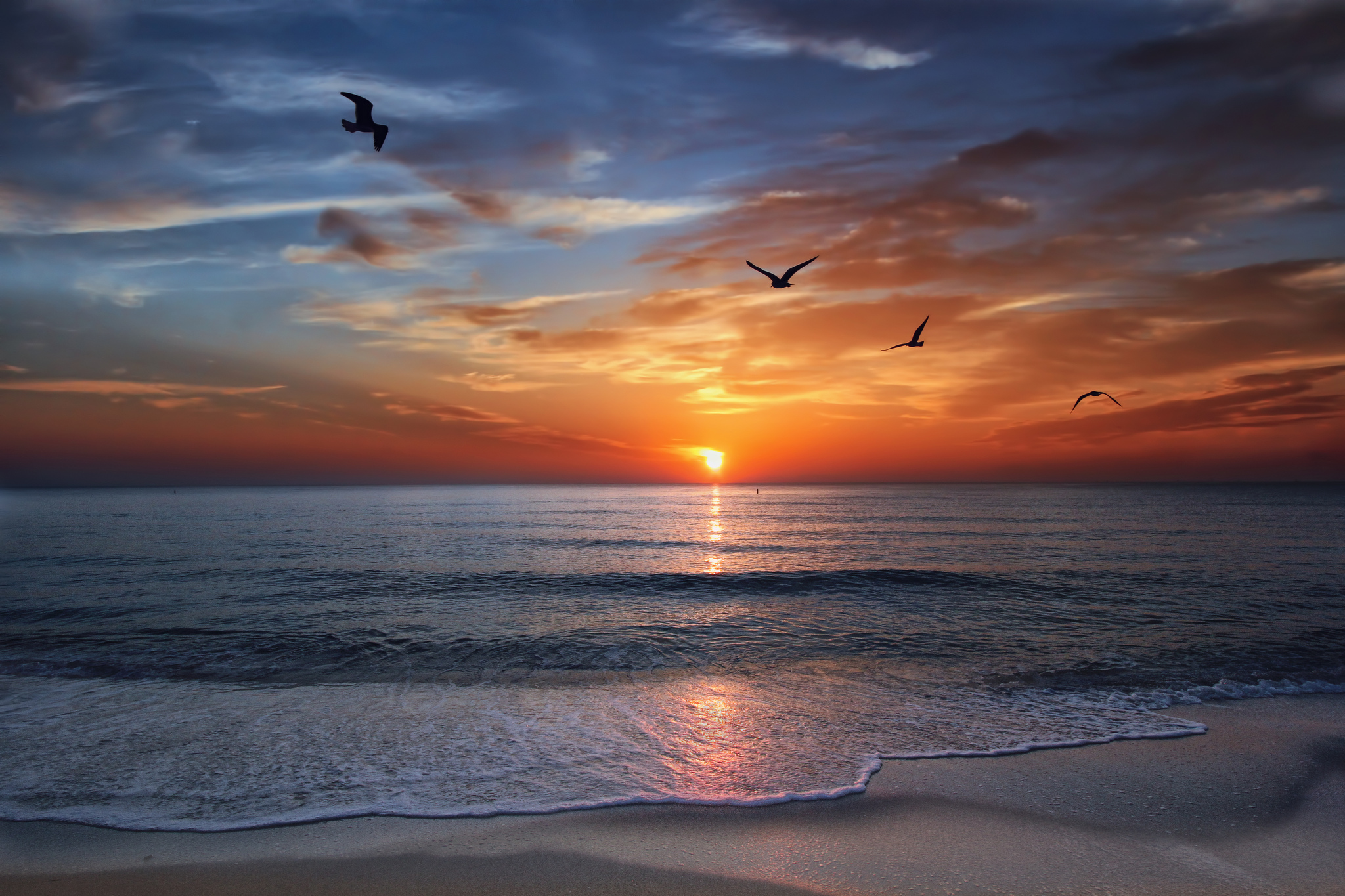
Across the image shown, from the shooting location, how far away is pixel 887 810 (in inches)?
264

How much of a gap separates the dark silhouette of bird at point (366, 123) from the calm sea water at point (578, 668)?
1035 centimetres

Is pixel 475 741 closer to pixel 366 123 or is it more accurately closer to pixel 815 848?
pixel 815 848

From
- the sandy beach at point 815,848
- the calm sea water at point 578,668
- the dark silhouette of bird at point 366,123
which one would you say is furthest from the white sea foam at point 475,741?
the dark silhouette of bird at point 366,123

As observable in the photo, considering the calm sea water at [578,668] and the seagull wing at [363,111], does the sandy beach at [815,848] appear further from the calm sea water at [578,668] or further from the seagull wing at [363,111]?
the seagull wing at [363,111]

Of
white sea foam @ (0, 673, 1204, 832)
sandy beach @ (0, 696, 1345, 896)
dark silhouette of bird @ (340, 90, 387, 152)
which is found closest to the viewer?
sandy beach @ (0, 696, 1345, 896)

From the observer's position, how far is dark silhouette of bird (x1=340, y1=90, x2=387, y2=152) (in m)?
11.9

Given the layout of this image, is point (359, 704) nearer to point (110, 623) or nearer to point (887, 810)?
point (887, 810)

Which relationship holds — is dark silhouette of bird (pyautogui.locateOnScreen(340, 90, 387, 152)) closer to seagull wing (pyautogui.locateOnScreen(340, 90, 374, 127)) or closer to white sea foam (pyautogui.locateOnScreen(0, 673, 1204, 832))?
seagull wing (pyautogui.locateOnScreen(340, 90, 374, 127))

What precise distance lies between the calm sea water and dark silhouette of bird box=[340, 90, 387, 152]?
10353 millimetres

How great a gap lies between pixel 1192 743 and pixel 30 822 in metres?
14.1

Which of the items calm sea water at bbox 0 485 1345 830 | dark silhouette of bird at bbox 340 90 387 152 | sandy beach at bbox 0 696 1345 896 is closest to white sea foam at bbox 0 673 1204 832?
calm sea water at bbox 0 485 1345 830

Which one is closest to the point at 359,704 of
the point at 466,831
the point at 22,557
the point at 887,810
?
the point at 466,831

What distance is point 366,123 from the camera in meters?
12.2

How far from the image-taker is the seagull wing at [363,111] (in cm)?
1210
